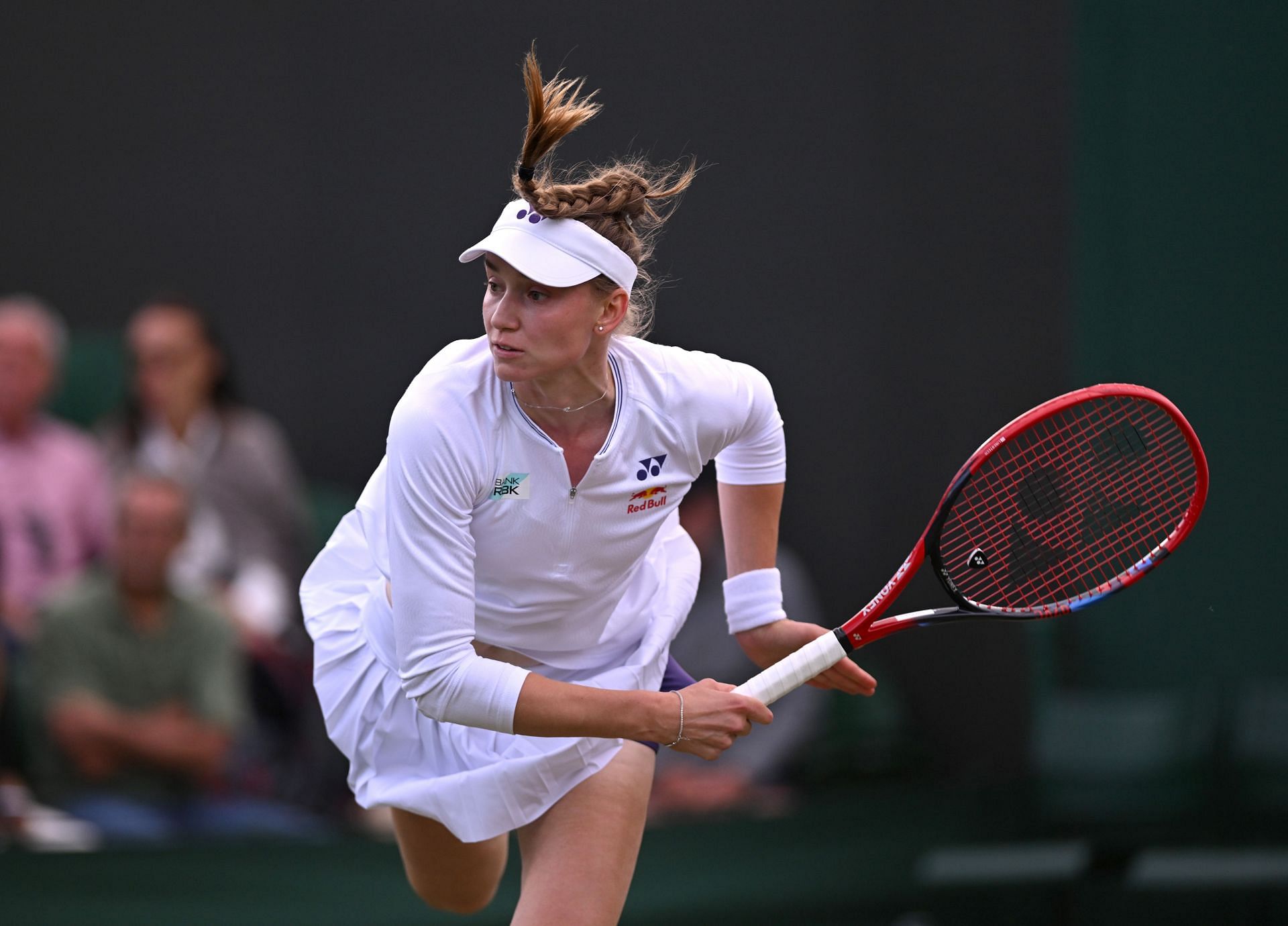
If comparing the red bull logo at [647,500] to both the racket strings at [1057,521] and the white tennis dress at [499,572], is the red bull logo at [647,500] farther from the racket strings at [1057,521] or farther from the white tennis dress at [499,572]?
the racket strings at [1057,521]

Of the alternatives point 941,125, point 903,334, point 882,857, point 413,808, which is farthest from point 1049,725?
point 413,808

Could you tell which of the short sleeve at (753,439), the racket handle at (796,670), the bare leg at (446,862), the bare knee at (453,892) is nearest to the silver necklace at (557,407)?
the short sleeve at (753,439)

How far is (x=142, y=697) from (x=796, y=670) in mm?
2396

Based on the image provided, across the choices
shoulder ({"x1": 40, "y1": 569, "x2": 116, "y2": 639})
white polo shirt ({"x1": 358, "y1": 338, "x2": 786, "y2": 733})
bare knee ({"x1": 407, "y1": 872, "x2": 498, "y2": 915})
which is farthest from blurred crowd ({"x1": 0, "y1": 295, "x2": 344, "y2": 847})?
white polo shirt ({"x1": 358, "y1": 338, "x2": 786, "y2": 733})

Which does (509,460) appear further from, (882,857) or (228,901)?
(882,857)

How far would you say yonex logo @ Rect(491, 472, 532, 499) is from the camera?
7.62ft

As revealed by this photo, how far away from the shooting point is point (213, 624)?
4.35 meters

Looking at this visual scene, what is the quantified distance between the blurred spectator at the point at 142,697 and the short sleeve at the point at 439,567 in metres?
2.12

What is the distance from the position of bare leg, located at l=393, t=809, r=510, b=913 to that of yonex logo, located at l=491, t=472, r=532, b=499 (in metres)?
0.62

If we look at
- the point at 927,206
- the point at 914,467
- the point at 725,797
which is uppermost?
the point at 927,206

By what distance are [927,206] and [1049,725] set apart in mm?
1845

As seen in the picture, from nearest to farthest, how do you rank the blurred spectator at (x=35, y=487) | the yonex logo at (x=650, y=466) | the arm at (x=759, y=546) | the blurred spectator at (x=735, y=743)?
the yonex logo at (x=650, y=466)
the arm at (x=759, y=546)
the blurred spectator at (x=35, y=487)
the blurred spectator at (x=735, y=743)

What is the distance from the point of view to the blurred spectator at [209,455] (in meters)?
4.73

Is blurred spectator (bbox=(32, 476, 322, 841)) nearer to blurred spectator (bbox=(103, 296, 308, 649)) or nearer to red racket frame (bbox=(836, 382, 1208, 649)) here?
blurred spectator (bbox=(103, 296, 308, 649))
